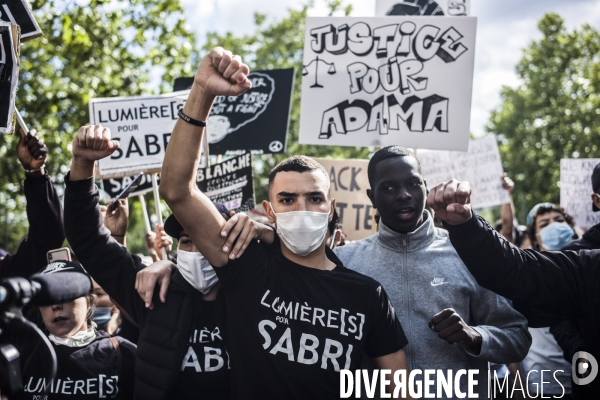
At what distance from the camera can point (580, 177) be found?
19.5 ft

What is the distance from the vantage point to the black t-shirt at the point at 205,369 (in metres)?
2.74

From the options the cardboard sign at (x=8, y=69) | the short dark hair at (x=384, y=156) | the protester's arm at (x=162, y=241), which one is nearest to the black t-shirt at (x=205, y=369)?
the short dark hair at (x=384, y=156)

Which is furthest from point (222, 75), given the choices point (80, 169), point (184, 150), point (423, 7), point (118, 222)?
point (423, 7)

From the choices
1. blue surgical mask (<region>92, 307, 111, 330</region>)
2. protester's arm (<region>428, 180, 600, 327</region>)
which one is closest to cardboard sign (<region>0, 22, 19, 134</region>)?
blue surgical mask (<region>92, 307, 111, 330</region>)

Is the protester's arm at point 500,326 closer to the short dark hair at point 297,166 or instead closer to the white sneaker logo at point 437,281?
the white sneaker logo at point 437,281

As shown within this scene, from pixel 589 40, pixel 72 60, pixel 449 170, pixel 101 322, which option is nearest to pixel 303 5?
pixel 589 40

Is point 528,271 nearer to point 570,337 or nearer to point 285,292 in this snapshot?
point 285,292

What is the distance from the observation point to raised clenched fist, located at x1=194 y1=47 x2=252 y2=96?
7.23 ft

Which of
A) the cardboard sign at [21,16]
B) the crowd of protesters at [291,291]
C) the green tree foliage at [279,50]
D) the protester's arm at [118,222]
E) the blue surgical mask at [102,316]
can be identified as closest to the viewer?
the crowd of protesters at [291,291]

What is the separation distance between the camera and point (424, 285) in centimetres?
295

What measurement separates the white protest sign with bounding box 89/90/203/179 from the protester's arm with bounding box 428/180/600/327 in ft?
9.54

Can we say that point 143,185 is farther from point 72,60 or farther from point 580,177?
point 72,60

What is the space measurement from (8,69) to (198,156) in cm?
151

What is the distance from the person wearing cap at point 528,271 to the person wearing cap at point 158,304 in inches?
34.1
